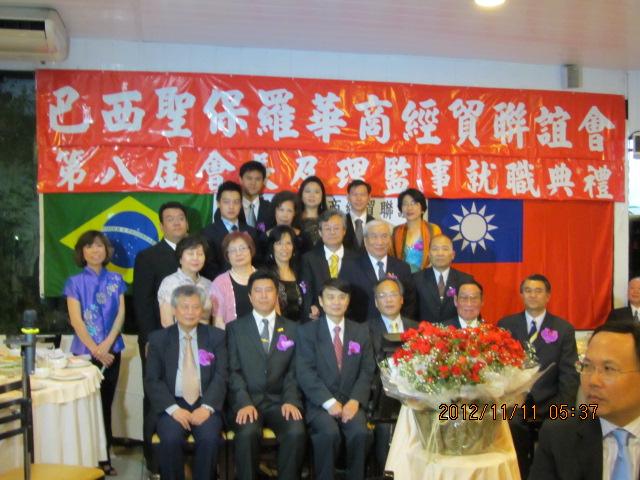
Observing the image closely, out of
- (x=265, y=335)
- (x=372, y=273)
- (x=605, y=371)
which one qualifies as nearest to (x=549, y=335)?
(x=372, y=273)

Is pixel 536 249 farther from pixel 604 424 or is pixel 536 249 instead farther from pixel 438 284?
pixel 604 424

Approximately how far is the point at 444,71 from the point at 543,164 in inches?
41.1

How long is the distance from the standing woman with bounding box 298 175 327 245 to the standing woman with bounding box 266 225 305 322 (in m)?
0.30

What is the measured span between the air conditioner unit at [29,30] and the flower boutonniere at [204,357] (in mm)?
2015

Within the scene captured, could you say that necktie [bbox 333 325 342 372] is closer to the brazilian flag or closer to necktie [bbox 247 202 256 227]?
necktie [bbox 247 202 256 227]

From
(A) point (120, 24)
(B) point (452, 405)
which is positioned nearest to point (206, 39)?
(A) point (120, 24)

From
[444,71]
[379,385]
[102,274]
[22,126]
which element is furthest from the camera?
[444,71]

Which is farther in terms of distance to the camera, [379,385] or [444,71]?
[444,71]

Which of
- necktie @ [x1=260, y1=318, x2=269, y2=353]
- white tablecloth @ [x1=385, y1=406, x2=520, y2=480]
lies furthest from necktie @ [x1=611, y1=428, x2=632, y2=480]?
necktie @ [x1=260, y1=318, x2=269, y2=353]

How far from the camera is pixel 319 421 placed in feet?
11.5

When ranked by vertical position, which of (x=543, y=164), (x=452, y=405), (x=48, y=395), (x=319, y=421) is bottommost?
(x=319, y=421)

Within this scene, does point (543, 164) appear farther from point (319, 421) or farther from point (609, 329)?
point (609, 329)

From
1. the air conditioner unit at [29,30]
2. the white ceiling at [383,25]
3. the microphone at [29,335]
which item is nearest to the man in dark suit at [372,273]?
the white ceiling at [383,25]

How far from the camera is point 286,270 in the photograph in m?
4.09
